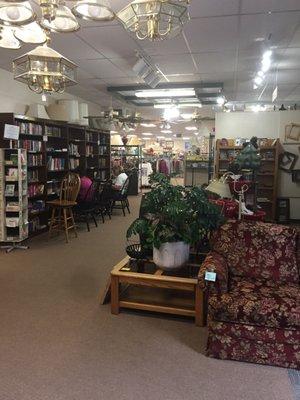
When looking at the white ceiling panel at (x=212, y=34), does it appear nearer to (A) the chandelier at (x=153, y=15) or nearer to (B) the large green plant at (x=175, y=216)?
(A) the chandelier at (x=153, y=15)

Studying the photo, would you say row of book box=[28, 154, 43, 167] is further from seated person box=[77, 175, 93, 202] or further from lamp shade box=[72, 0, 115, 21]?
lamp shade box=[72, 0, 115, 21]

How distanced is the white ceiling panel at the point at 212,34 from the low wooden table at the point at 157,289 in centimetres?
265

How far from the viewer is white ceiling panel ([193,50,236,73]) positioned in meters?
5.12

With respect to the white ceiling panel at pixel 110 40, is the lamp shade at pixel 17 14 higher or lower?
lower

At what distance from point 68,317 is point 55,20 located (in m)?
2.38

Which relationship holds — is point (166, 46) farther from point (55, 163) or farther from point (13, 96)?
point (55, 163)

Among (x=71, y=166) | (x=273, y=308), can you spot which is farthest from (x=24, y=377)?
(x=71, y=166)

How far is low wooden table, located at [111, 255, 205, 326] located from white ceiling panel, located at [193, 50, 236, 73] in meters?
3.24

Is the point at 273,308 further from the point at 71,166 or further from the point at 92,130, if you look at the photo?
the point at 92,130

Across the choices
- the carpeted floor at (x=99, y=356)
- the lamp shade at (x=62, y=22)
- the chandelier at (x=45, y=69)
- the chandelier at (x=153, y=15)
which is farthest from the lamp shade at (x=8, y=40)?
the carpeted floor at (x=99, y=356)

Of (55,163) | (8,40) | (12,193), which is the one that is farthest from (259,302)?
(55,163)

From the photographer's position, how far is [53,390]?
2066 millimetres

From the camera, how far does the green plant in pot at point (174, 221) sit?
2.93m

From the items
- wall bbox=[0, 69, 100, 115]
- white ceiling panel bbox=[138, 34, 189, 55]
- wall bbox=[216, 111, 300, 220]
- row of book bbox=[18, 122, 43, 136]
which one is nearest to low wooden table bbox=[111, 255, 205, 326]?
white ceiling panel bbox=[138, 34, 189, 55]
